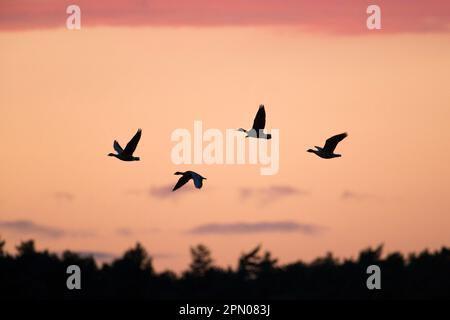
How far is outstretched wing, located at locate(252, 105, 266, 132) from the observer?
3287 inches

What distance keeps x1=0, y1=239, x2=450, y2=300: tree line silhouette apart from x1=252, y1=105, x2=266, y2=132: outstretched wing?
108 ft

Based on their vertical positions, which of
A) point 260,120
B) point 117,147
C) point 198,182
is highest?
point 260,120

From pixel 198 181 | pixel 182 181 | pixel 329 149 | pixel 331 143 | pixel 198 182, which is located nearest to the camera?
pixel 198 182

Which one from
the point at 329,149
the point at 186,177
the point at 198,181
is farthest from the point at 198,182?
the point at 329,149

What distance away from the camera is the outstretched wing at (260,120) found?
274 feet

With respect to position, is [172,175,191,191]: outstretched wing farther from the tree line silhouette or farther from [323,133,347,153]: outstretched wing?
the tree line silhouette

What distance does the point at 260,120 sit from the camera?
276ft

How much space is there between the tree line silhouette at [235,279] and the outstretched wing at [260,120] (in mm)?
32845

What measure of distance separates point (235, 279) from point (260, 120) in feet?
129

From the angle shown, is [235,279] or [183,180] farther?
[235,279]

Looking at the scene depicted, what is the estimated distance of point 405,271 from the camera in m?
125

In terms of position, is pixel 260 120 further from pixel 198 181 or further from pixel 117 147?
pixel 117 147

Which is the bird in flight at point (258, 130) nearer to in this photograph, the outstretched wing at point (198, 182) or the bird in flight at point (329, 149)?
the bird in flight at point (329, 149)

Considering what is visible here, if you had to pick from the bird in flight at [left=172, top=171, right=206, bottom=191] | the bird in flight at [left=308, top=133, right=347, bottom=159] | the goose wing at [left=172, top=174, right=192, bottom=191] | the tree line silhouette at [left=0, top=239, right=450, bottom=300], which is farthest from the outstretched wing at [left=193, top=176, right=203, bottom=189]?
the tree line silhouette at [left=0, top=239, right=450, bottom=300]
